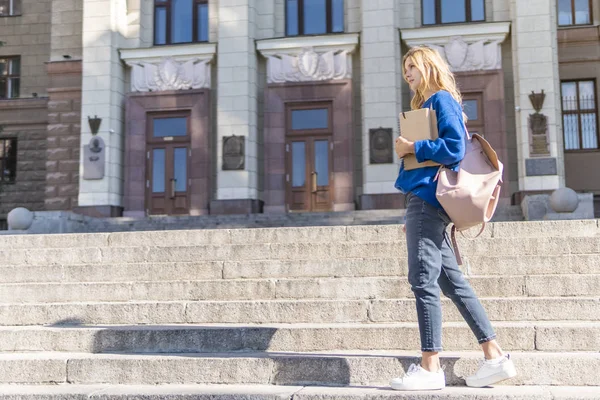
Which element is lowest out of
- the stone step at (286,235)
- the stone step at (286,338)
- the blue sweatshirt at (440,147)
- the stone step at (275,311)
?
the stone step at (286,338)

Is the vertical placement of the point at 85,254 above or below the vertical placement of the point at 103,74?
below

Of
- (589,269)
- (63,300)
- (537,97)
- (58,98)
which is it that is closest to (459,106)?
(589,269)

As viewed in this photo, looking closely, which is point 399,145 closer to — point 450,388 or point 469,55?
point 450,388

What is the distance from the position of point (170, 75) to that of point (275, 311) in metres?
17.3

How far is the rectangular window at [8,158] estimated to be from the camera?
27125 millimetres

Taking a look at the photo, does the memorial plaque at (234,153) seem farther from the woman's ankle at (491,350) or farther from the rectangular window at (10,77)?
the woman's ankle at (491,350)

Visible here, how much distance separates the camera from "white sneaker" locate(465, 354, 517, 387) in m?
4.68

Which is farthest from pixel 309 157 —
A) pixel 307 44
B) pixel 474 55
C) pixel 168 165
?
pixel 474 55

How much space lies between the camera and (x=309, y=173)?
72.5 ft

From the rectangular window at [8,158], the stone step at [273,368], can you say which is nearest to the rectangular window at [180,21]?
the rectangular window at [8,158]

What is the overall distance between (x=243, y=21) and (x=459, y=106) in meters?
18.2

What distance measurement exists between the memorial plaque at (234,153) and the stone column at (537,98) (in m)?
8.23

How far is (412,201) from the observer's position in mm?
4777

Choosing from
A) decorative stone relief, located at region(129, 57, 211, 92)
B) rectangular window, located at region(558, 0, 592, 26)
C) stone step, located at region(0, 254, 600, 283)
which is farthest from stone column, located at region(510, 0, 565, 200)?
stone step, located at region(0, 254, 600, 283)
